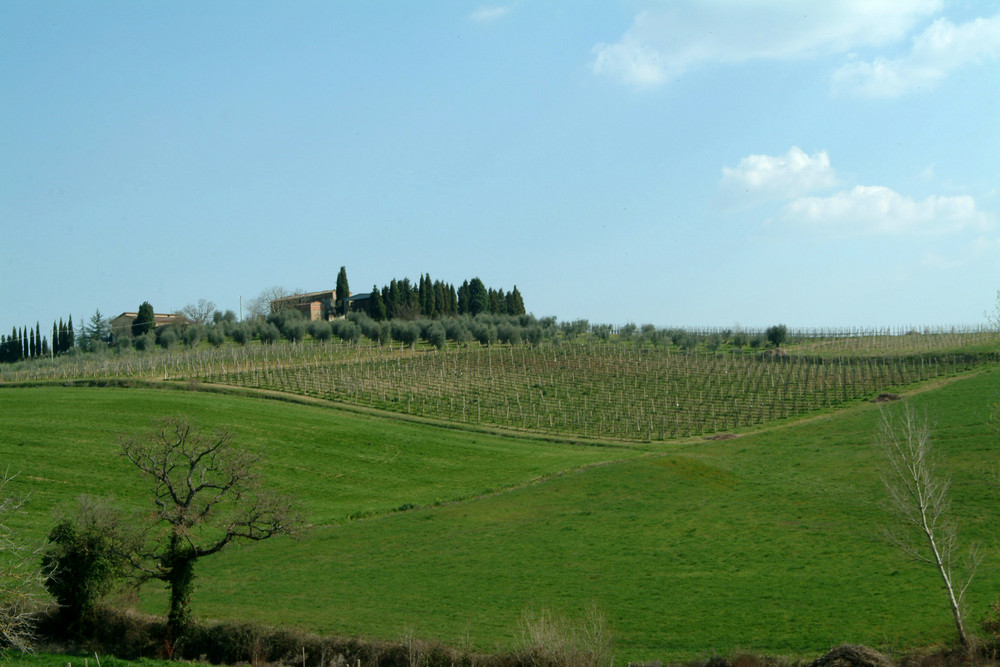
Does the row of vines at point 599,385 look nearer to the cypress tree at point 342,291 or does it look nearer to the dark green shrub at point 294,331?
the dark green shrub at point 294,331

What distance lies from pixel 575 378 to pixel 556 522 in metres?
51.9

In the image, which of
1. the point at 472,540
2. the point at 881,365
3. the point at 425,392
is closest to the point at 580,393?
the point at 425,392

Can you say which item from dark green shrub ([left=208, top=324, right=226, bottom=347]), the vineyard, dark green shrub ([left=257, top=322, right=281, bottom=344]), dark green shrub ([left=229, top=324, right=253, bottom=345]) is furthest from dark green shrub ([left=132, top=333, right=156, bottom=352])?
the vineyard

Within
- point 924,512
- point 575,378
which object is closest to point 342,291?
point 575,378

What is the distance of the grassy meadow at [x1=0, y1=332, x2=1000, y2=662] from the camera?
25328mm

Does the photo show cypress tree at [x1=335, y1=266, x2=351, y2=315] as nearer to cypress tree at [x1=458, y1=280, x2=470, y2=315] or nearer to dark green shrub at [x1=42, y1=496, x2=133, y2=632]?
cypress tree at [x1=458, y1=280, x2=470, y2=315]

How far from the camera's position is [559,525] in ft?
128

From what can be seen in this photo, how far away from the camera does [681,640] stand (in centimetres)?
2336

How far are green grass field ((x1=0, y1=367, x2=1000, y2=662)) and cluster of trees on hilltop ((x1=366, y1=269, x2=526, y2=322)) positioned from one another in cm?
7630

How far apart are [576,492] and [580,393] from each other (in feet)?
129

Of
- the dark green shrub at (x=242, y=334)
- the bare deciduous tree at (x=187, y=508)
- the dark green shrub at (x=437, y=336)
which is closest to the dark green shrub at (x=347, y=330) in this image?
the dark green shrub at (x=437, y=336)

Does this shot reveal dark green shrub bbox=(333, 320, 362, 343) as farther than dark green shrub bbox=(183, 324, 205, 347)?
No

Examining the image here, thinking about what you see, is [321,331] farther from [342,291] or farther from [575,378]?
[575,378]

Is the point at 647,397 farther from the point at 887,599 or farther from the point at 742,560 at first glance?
the point at 887,599
